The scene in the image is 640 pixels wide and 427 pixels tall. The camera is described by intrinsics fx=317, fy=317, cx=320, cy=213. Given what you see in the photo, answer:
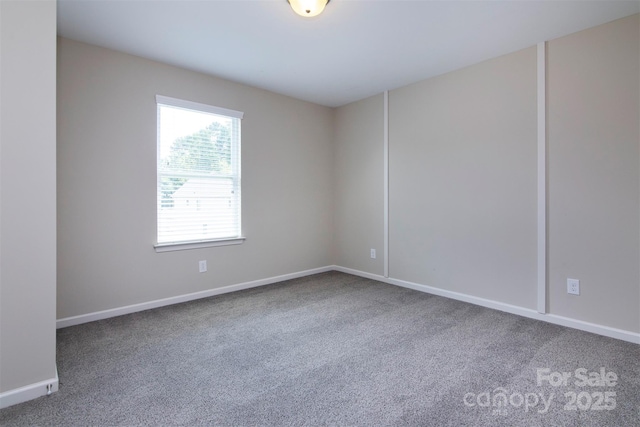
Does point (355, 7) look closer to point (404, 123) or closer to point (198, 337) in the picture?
point (404, 123)

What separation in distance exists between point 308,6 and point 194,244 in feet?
8.22

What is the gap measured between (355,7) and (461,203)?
2145 millimetres

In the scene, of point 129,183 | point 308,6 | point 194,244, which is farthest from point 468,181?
point 129,183

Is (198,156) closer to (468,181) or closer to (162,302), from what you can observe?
(162,302)

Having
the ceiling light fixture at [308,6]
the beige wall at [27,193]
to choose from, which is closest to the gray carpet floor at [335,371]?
the beige wall at [27,193]

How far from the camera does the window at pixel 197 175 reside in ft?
10.6

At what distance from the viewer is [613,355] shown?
7.14ft

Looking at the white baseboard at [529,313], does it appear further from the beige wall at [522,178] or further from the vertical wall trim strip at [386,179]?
the vertical wall trim strip at [386,179]

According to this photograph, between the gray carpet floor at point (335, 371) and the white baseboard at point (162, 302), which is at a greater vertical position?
the white baseboard at point (162, 302)

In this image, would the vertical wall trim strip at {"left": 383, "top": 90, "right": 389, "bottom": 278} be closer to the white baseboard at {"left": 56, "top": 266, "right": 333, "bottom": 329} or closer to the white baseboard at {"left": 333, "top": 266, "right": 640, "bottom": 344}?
the white baseboard at {"left": 333, "top": 266, "right": 640, "bottom": 344}

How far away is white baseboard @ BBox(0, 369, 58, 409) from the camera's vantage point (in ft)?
5.41

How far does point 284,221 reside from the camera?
426cm

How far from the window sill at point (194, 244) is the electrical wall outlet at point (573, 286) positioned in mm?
3244

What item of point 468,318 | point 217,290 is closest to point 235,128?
point 217,290
